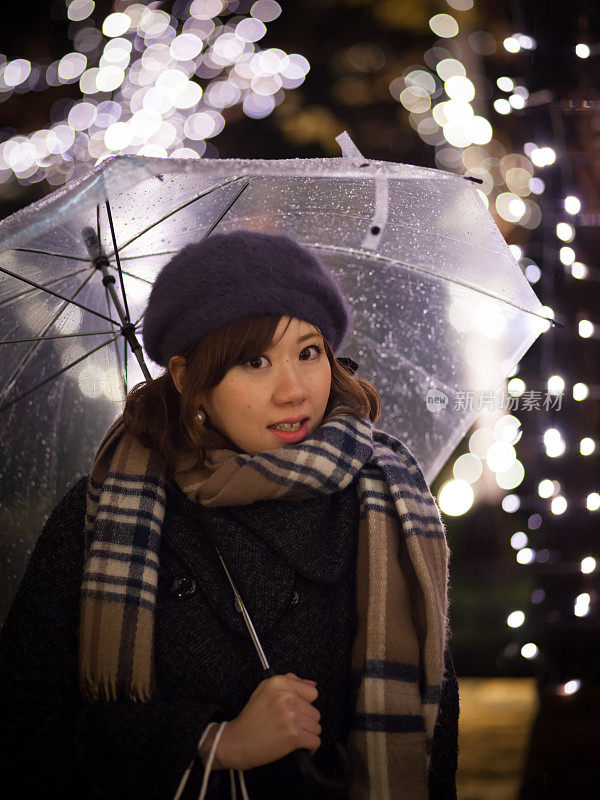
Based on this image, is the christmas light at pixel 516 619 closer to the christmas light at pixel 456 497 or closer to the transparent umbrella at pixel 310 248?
the christmas light at pixel 456 497

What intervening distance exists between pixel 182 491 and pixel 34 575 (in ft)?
1.00

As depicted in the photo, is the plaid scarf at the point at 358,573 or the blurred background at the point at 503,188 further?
the blurred background at the point at 503,188

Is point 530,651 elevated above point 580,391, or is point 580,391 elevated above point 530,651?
point 580,391

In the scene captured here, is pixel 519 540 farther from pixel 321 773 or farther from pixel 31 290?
pixel 31 290

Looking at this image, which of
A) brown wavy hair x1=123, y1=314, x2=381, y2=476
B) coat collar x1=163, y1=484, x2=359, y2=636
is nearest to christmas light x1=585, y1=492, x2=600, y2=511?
brown wavy hair x1=123, y1=314, x2=381, y2=476

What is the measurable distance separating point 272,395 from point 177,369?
0.22 m

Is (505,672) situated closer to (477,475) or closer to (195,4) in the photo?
(477,475)

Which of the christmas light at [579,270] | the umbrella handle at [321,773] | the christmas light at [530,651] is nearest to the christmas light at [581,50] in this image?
the christmas light at [579,270]

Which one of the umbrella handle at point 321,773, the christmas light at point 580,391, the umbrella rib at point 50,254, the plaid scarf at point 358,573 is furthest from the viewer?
the christmas light at point 580,391

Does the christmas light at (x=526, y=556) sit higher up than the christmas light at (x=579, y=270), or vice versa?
the christmas light at (x=579, y=270)

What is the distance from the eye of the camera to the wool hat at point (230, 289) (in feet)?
3.89

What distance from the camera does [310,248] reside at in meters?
1.52

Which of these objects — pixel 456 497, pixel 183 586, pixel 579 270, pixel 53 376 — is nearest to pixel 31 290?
pixel 53 376

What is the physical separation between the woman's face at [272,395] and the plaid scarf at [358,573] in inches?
1.6
